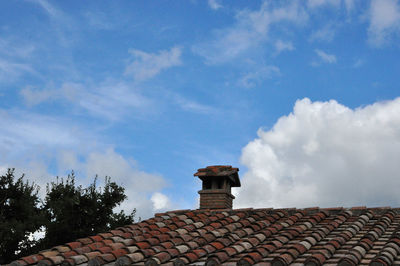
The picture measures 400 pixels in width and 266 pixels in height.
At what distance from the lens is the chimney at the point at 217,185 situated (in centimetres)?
1382

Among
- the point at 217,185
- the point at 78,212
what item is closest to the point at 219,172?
the point at 217,185

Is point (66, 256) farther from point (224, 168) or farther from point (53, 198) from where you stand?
point (53, 198)

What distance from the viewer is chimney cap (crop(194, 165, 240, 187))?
1405cm

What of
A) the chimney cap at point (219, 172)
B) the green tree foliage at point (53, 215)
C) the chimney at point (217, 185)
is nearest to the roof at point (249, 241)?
the chimney at point (217, 185)

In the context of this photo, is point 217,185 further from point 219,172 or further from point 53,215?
point 53,215

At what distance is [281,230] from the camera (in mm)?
10070

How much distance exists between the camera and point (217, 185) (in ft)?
47.0

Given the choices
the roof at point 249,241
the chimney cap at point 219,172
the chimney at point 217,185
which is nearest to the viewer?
the roof at point 249,241

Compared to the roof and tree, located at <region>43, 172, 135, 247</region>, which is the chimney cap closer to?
the roof

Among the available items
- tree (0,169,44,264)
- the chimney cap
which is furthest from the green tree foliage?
the chimney cap

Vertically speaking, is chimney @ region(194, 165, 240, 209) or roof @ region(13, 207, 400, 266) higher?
chimney @ region(194, 165, 240, 209)

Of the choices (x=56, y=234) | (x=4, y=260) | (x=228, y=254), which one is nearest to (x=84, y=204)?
(x=56, y=234)

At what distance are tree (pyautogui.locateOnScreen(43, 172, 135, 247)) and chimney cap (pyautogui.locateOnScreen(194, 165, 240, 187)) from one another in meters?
9.82

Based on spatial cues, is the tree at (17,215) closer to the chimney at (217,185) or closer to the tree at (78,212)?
the tree at (78,212)
